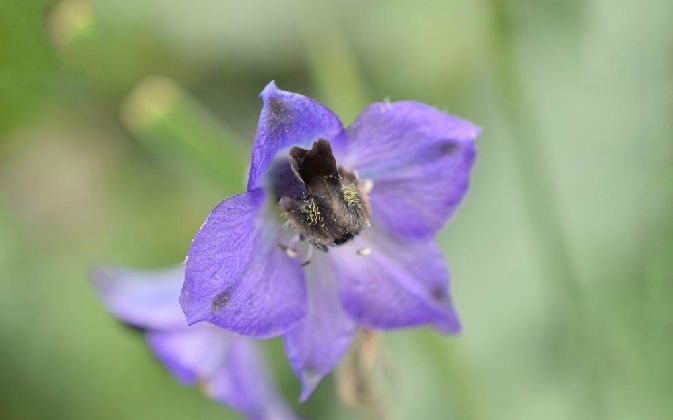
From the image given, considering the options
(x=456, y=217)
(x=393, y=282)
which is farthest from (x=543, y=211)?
(x=393, y=282)

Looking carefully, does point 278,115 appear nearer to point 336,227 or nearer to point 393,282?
point 336,227

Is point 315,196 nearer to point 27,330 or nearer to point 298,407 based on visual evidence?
point 298,407

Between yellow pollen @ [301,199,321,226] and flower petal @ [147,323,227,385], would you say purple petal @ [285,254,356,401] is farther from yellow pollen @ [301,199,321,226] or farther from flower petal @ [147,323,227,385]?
flower petal @ [147,323,227,385]

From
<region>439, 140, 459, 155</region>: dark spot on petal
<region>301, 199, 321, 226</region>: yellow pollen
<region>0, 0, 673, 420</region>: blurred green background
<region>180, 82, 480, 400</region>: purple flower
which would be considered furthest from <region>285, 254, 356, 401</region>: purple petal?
<region>0, 0, 673, 420</region>: blurred green background

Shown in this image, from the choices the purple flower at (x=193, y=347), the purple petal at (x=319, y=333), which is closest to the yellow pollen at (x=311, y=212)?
the purple petal at (x=319, y=333)

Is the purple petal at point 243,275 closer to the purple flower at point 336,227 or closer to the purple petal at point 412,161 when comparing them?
the purple flower at point 336,227
